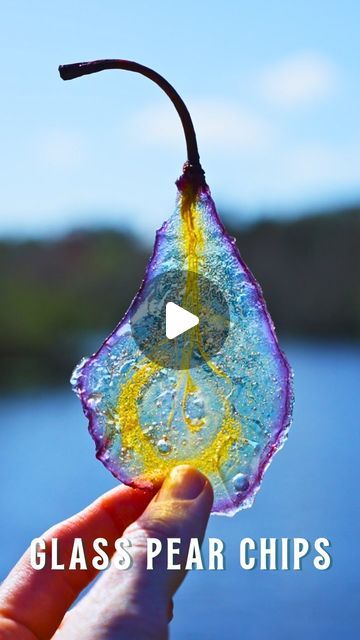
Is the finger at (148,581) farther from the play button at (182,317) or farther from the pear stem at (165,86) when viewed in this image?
the pear stem at (165,86)

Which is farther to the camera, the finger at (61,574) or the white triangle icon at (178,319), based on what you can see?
the finger at (61,574)

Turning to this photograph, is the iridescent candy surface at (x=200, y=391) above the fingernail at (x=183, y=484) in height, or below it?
above

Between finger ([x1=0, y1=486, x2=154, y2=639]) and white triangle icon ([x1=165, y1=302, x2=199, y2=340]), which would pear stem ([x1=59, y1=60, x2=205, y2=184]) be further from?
finger ([x1=0, y1=486, x2=154, y2=639])

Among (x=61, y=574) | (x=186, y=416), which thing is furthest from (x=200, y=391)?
(x=61, y=574)

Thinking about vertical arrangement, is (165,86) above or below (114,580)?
above

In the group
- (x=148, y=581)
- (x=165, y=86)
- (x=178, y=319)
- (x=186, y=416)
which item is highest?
(x=165, y=86)

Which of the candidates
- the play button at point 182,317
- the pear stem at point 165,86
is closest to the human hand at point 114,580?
the play button at point 182,317

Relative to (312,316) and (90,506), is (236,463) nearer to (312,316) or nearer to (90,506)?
(90,506)

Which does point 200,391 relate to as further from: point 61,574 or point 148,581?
point 61,574
